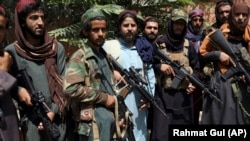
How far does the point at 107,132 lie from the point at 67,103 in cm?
46

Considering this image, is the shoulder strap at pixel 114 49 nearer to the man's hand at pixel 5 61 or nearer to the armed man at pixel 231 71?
the armed man at pixel 231 71

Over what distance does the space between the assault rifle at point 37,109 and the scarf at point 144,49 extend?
145 cm

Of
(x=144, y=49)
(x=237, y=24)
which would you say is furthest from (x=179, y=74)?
(x=237, y=24)

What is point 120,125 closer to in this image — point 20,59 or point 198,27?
point 20,59

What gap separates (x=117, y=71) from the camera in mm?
4375

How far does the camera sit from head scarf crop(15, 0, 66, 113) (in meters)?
3.75

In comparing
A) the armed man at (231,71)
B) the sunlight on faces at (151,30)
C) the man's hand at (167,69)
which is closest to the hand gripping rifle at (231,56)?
the armed man at (231,71)

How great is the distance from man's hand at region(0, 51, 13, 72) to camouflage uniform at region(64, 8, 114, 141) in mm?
465

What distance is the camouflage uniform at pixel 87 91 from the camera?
3.58m

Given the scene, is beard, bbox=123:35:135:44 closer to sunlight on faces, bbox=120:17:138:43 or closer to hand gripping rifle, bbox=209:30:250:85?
sunlight on faces, bbox=120:17:138:43

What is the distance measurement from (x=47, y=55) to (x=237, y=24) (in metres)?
2.10

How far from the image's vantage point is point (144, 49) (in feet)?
15.8

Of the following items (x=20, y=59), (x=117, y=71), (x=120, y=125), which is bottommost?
(x=120, y=125)

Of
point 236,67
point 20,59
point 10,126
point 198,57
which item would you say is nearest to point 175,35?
point 198,57
